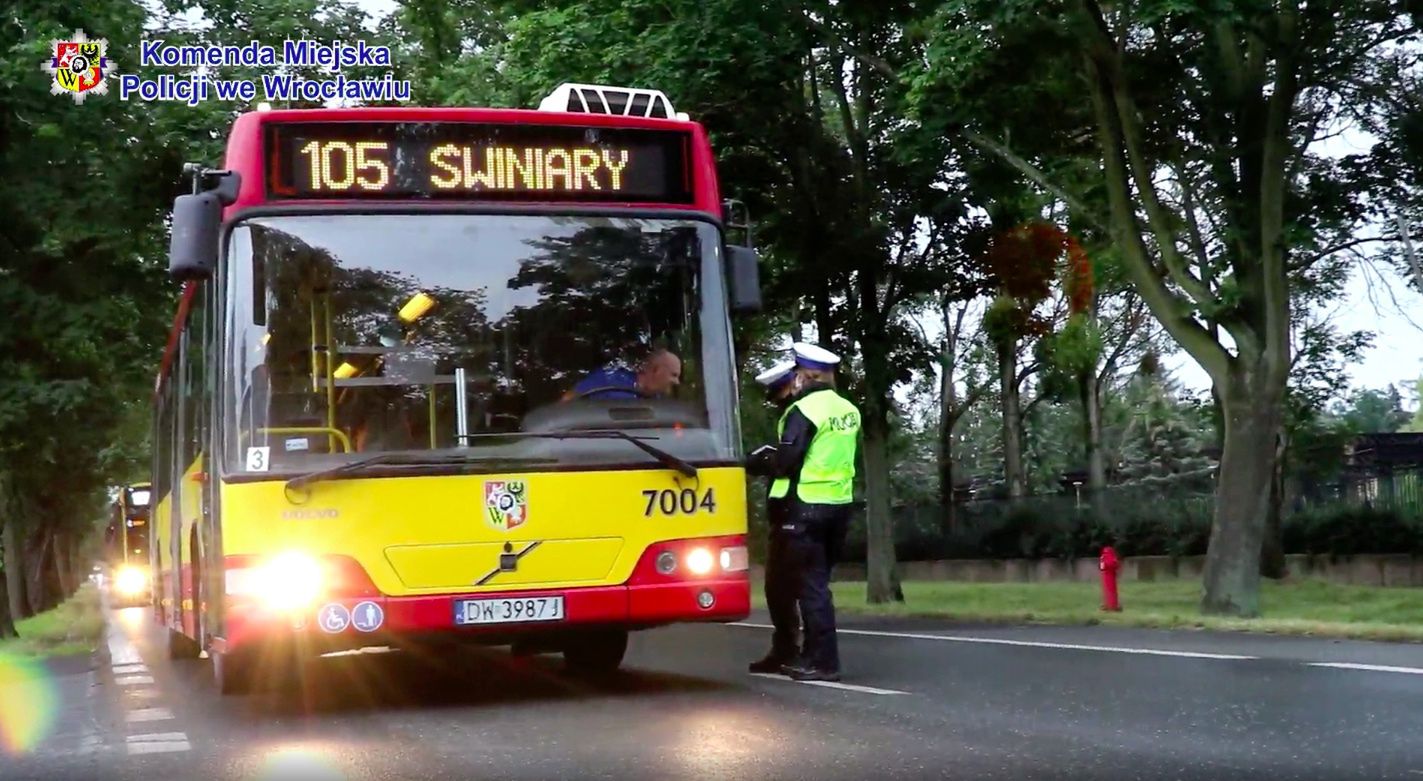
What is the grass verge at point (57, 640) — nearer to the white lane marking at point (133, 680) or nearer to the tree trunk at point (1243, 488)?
the white lane marking at point (133, 680)

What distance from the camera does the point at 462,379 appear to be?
1030 centimetres

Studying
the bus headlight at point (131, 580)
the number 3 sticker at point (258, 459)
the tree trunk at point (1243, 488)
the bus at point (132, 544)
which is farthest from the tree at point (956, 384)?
the number 3 sticker at point (258, 459)

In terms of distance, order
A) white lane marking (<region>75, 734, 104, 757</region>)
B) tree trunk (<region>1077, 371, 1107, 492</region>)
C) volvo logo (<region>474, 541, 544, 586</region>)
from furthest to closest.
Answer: tree trunk (<region>1077, 371, 1107, 492</region>) → volvo logo (<region>474, 541, 544, 586</region>) → white lane marking (<region>75, 734, 104, 757</region>)

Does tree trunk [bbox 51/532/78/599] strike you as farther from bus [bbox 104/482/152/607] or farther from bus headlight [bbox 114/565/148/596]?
bus headlight [bbox 114/565/148/596]

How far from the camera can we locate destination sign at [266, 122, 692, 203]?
34.5ft

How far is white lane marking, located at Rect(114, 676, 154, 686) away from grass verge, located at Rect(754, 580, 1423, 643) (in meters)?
8.93

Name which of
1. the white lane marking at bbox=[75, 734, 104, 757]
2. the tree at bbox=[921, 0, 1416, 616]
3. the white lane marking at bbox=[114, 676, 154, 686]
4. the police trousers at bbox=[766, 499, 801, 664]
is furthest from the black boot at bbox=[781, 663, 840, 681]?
the tree at bbox=[921, 0, 1416, 616]

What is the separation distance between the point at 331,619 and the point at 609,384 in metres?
1.85

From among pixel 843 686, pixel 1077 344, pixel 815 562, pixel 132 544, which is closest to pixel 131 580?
pixel 132 544

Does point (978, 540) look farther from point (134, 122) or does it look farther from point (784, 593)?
point (784, 593)

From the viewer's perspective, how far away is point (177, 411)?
49.6 feet

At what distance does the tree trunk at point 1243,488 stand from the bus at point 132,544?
75.9 ft

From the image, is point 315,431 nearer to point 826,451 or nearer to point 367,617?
point 367,617

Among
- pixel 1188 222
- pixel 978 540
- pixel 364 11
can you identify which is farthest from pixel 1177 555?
pixel 364 11
